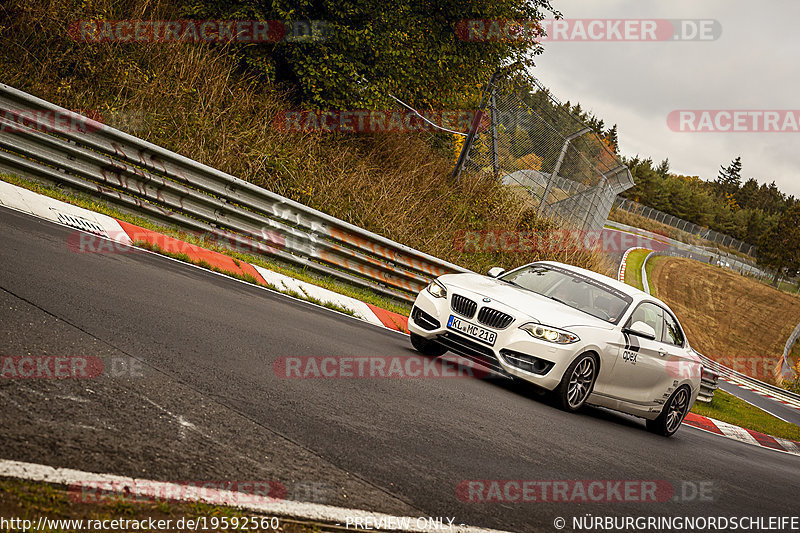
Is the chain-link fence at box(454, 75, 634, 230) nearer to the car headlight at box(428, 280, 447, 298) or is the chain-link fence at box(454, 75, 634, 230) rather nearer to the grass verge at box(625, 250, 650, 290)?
the car headlight at box(428, 280, 447, 298)

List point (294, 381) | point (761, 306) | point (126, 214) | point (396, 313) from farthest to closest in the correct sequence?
1. point (761, 306)
2. point (396, 313)
3. point (126, 214)
4. point (294, 381)

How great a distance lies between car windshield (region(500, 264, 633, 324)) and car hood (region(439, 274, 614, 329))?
9.9 inches

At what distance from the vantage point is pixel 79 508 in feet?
9.03

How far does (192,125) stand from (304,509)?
36.6ft

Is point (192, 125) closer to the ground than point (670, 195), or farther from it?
closer to the ground

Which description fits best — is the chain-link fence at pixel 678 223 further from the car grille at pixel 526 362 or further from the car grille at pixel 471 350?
the car grille at pixel 526 362

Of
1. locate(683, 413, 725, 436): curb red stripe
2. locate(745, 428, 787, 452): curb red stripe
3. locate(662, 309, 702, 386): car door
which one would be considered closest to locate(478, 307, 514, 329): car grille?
locate(662, 309, 702, 386): car door

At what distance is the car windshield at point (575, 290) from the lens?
9.15 metres

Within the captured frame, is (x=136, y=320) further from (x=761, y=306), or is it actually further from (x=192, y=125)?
(x=761, y=306)

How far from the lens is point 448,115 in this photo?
20.0 meters

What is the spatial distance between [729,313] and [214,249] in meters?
48.9

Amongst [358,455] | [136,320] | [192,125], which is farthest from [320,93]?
A: [358,455]

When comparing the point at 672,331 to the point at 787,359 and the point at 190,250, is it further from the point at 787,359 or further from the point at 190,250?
the point at 787,359

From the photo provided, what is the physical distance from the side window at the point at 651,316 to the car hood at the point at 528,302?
721 mm
